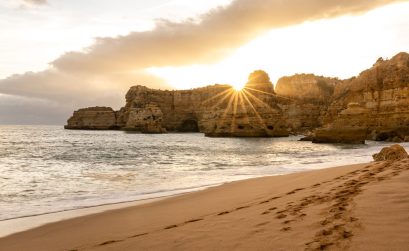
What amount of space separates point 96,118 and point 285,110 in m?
87.6

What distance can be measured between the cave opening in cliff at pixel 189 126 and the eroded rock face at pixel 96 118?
106 feet

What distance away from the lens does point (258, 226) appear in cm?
540

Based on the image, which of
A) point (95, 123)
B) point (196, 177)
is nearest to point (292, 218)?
point (196, 177)

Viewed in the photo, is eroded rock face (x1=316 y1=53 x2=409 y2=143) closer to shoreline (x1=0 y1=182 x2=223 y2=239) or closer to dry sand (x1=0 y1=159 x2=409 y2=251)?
shoreline (x1=0 y1=182 x2=223 y2=239)

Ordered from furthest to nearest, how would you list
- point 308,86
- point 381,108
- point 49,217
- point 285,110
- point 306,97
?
point 308,86 → point 306,97 → point 285,110 → point 381,108 → point 49,217

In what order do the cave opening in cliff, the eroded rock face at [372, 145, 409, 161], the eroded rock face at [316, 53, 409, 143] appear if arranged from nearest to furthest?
1. the eroded rock face at [372, 145, 409, 161]
2. the eroded rock face at [316, 53, 409, 143]
3. the cave opening in cliff

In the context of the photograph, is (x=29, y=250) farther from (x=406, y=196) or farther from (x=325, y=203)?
(x=406, y=196)

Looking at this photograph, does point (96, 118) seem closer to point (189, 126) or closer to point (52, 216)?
point (189, 126)

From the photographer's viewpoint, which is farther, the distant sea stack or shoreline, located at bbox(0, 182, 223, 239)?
the distant sea stack

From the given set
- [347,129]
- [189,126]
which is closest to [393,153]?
[347,129]

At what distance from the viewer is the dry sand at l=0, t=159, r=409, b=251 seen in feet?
14.1

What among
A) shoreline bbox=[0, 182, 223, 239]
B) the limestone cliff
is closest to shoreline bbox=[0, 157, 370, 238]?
shoreline bbox=[0, 182, 223, 239]

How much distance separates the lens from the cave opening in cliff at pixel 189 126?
14812 cm

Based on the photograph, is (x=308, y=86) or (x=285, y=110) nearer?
(x=285, y=110)
